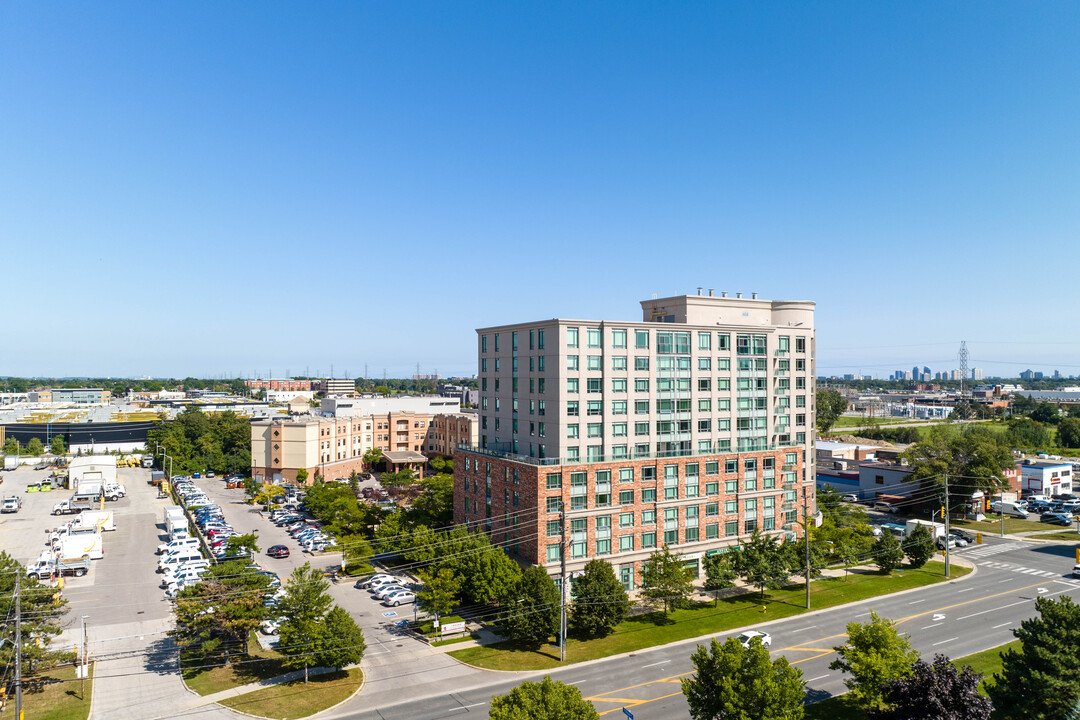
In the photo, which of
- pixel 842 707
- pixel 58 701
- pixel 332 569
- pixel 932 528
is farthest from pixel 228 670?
pixel 932 528

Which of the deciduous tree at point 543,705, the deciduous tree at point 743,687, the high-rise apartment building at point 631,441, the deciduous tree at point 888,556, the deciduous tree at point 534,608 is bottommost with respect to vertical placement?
the deciduous tree at point 888,556

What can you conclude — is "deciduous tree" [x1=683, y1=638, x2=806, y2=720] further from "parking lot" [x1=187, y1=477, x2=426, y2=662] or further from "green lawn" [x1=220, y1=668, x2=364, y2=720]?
"parking lot" [x1=187, y1=477, x2=426, y2=662]

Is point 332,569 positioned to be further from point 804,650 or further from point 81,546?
point 804,650

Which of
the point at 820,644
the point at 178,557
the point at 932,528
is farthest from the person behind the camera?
the point at 932,528

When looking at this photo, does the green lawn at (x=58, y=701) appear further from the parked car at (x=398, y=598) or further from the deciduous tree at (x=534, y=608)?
the deciduous tree at (x=534, y=608)

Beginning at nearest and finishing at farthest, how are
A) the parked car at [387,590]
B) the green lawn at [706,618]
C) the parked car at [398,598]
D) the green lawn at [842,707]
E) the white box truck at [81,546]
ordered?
the green lawn at [842,707], the green lawn at [706,618], the parked car at [398,598], the parked car at [387,590], the white box truck at [81,546]

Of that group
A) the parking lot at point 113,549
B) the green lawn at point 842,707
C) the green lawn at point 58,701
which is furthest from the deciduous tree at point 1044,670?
the parking lot at point 113,549
